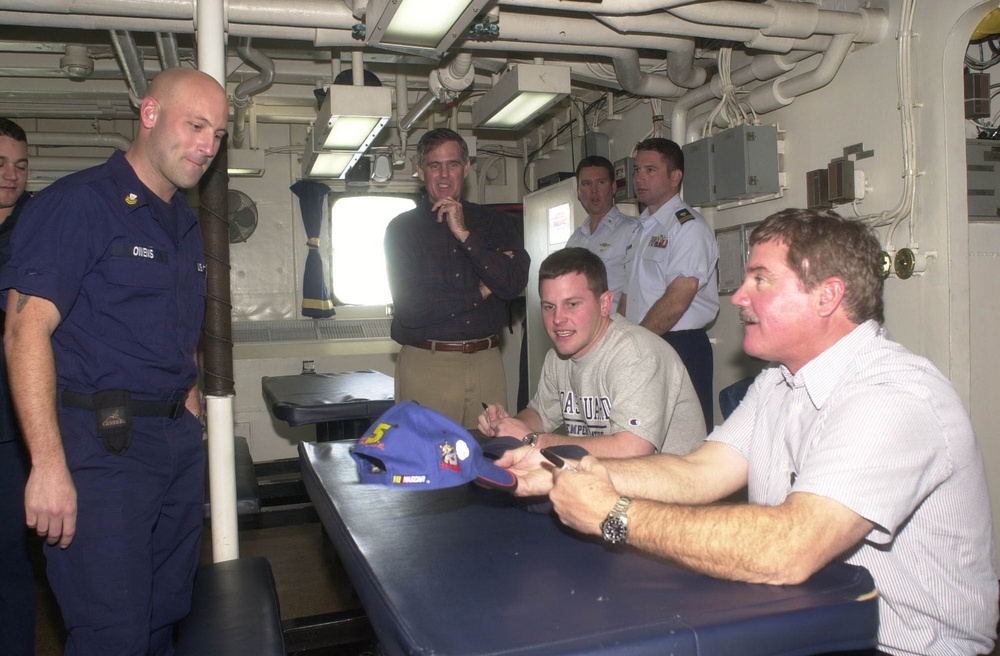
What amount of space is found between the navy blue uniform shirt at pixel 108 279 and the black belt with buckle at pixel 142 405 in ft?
0.07

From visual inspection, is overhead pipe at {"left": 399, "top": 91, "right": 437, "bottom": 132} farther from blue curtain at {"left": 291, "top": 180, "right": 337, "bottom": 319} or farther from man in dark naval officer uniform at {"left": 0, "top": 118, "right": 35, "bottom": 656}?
man in dark naval officer uniform at {"left": 0, "top": 118, "right": 35, "bottom": 656}

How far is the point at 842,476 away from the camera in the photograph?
130 cm

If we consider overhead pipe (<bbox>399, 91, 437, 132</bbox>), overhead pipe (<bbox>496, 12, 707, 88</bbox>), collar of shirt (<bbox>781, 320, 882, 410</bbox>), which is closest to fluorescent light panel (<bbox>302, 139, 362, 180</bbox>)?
overhead pipe (<bbox>399, 91, 437, 132</bbox>)

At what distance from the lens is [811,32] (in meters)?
3.87

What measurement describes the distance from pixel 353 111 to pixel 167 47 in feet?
4.08

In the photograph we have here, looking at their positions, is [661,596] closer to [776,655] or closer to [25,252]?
[776,655]

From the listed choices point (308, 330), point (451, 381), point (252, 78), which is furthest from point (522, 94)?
point (308, 330)

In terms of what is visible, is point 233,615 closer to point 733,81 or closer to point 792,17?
point 792,17

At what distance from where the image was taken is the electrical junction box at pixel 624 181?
5.70 meters

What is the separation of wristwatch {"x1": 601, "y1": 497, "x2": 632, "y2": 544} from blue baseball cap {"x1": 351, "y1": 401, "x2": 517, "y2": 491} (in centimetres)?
31

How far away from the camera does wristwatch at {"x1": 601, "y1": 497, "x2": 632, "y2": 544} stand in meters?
1.40

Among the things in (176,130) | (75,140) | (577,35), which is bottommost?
(176,130)

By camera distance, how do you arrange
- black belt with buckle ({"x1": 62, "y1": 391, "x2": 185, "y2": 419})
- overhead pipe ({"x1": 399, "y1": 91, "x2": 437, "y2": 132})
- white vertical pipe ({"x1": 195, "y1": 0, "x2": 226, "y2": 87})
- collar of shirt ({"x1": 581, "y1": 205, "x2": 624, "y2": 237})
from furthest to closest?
1. overhead pipe ({"x1": 399, "y1": 91, "x2": 437, "y2": 132})
2. collar of shirt ({"x1": 581, "y1": 205, "x2": 624, "y2": 237})
3. white vertical pipe ({"x1": 195, "y1": 0, "x2": 226, "y2": 87})
4. black belt with buckle ({"x1": 62, "y1": 391, "x2": 185, "y2": 419})

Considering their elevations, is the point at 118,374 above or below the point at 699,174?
below
